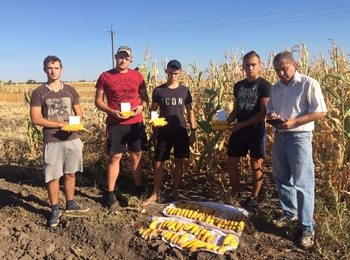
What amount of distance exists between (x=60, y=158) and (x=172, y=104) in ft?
4.58

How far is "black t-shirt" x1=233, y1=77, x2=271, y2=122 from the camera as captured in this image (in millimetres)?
3572

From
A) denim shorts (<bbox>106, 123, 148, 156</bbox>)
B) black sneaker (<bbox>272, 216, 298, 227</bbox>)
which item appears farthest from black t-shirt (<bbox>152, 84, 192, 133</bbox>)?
black sneaker (<bbox>272, 216, 298, 227</bbox>)

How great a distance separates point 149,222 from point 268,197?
152cm

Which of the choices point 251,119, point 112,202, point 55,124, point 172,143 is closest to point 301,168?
point 251,119

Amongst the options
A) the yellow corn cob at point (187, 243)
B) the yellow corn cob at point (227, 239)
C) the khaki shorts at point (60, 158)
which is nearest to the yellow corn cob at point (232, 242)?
the yellow corn cob at point (227, 239)

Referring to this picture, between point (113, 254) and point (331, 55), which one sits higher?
point (331, 55)

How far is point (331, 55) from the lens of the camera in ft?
13.4

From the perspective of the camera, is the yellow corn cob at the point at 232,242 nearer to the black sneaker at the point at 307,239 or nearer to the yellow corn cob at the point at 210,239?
the yellow corn cob at the point at 210,239

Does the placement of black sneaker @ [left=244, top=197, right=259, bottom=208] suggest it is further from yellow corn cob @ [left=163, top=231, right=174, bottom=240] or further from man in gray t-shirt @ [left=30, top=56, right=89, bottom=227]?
man in gray t-shirt @ [left=30, top=56, right=89, bottom=227]

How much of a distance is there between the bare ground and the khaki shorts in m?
0.55

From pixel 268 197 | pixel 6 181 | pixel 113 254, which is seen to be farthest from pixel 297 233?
pixel 6 181

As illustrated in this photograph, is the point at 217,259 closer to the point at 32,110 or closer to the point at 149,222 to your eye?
the point at 149,222

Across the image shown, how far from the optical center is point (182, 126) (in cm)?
392

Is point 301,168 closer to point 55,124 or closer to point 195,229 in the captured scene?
point 195,229
